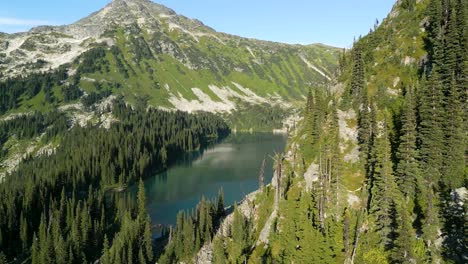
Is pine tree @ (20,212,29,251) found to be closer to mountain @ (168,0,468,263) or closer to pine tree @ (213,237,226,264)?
mountain @ (168,0,468,263)

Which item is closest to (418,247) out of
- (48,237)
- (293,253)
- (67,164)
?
(293,253)

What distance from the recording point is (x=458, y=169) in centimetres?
6756

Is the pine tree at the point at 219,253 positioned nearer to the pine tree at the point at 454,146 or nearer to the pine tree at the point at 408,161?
the pine tree at the point at 408,161

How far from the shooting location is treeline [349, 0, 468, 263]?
196 ft

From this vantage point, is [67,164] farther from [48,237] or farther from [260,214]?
[260,214]

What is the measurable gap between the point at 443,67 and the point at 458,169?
25.7 meters

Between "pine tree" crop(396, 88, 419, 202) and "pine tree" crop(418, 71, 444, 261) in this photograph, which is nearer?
"pine tree" crop(418, 71, 444, 261)

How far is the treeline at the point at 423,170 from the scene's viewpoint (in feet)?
196

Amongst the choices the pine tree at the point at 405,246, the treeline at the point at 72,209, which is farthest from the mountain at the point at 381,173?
the treeline at the point at 72,209

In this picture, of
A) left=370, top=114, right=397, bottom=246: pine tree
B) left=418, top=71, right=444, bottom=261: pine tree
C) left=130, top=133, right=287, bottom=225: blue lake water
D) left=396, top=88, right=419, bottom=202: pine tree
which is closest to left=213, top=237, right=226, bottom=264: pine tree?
left=370, top=114, right=397, bottom=246: pine tree

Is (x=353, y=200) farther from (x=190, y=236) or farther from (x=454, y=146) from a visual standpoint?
(x=190, y=236)

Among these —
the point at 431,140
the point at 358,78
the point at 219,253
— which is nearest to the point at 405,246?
the point at 431,140

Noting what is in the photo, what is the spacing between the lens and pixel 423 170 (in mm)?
71000

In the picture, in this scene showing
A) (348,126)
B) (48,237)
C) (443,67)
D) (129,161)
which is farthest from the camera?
(129,161)
